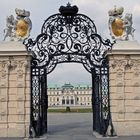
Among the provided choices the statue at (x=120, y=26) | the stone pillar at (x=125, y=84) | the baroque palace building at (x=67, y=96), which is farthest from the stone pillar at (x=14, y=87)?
the baroque palace building at (x=67, y=96)

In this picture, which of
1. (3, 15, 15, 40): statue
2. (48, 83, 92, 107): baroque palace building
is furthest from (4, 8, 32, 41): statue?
(48, 83, 92, 107): baroque palace building

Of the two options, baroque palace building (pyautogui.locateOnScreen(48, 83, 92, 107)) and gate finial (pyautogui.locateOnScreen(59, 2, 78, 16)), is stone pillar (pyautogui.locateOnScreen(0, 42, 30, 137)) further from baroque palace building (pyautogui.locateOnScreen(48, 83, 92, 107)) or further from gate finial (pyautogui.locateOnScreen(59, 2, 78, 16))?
baroque palace building (pyautogui.locateOnScreen(48, 83, 92, 107))

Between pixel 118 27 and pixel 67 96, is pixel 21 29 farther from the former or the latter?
pixel 67 96

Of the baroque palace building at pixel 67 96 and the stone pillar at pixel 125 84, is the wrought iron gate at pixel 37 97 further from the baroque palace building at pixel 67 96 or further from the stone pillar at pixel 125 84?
the baroque palace building at pixel 67 96

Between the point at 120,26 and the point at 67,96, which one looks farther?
the point at 67,96

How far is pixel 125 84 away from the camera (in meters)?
18.0

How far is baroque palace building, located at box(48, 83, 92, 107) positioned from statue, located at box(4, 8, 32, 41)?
2298 inches

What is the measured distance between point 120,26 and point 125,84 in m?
2.73

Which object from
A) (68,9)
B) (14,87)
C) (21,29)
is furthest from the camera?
(21,29)

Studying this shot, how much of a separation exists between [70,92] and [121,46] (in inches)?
2601

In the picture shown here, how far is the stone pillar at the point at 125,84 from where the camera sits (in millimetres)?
17844

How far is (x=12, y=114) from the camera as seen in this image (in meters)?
17.8

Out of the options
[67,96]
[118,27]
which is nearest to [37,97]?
Result: [118,27]

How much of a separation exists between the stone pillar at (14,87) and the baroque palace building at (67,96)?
193ft
